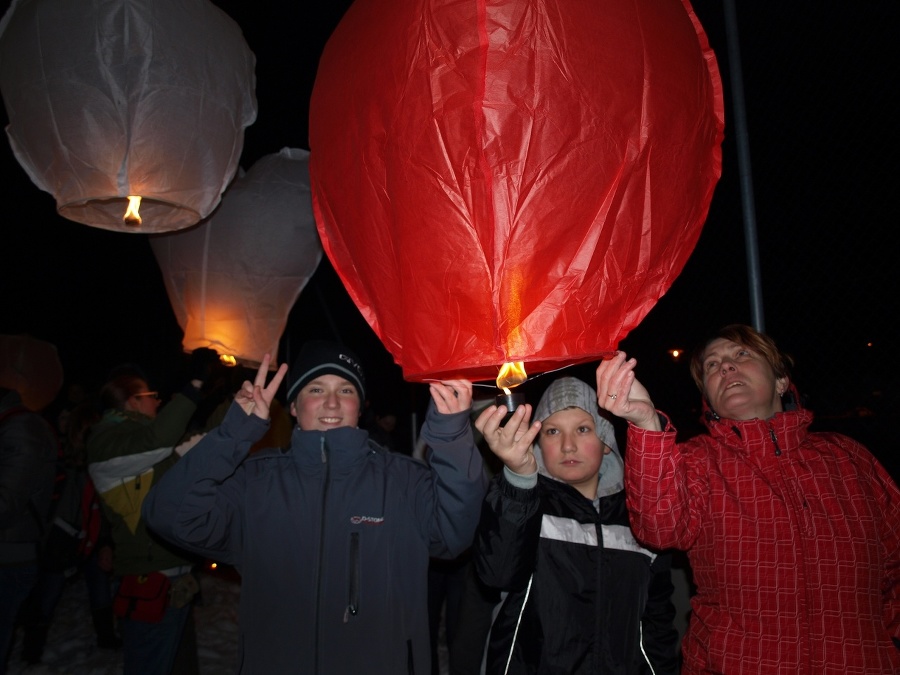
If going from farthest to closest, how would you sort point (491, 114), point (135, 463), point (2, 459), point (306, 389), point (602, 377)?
point (2, 459) → point (135, 463) → point (306, 389) → point (602, 377) → point (491, 114)

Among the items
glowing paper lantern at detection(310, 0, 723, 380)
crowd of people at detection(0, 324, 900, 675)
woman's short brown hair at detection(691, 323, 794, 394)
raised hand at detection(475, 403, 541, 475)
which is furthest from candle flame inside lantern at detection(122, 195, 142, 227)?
woman's short brown hair at detection(691, 323, 794, 394)

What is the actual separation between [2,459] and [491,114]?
10.6ft

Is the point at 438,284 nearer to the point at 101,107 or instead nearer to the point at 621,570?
the point at 621,570

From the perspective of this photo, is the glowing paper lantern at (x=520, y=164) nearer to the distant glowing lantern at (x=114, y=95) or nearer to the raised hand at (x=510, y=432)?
the raised hand at (x=510, y=432)

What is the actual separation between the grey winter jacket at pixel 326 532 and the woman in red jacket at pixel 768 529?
1.67ft

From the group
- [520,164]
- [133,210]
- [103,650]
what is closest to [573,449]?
[520,164]

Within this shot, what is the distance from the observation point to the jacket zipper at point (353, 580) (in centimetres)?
165

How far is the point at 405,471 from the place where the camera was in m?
1.92

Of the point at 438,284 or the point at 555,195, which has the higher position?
the point at 555,195

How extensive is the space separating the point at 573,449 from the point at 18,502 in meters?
2.87

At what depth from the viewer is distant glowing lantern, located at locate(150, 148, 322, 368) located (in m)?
3.10

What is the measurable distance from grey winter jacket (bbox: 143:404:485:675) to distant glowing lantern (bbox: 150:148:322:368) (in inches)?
60.0

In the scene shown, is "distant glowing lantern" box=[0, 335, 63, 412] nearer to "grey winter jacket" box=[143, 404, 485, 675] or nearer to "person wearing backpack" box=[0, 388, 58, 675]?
"person wearing backpack" box=[0, 388, 58, 675]

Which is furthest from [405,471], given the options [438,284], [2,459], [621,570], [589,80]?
[2,459]
